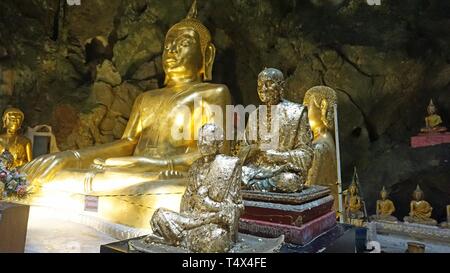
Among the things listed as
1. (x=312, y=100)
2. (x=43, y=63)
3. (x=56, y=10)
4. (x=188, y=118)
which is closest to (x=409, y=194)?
(x=312, y=100)

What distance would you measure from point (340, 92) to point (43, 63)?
5.71 meters

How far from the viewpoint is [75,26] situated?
6.88 meters

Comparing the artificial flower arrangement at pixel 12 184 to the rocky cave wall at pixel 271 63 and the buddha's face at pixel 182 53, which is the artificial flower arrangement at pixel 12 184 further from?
the rocky cave wall at pixel 271 63

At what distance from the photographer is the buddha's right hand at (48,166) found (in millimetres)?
3836

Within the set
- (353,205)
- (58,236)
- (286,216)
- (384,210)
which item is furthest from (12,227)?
(384,210)

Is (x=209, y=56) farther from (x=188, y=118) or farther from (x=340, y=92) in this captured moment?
(x=340, y=92)

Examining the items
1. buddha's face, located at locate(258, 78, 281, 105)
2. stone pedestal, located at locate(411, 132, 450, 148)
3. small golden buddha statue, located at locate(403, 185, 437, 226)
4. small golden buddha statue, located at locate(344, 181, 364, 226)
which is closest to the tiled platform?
buddha's face, located at locate(258, 78, 281, 105)

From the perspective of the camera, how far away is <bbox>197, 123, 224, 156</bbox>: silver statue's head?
190 centimetres

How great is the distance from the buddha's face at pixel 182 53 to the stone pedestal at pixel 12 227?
3018 millimetres

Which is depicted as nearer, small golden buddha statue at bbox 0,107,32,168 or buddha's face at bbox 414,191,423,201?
buddha's face at bbox 414,191,423,201

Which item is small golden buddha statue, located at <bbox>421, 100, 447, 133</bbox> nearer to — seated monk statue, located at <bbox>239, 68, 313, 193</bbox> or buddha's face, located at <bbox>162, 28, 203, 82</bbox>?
seated monk statue, located at <bbox>239, 68, 313, 193</bbox>

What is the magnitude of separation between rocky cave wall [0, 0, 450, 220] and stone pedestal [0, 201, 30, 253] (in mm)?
4247

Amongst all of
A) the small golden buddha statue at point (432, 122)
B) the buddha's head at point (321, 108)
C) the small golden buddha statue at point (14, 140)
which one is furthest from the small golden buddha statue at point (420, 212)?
the small golden buddha statue at point (14, 140)

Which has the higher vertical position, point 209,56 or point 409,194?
point 209,56
